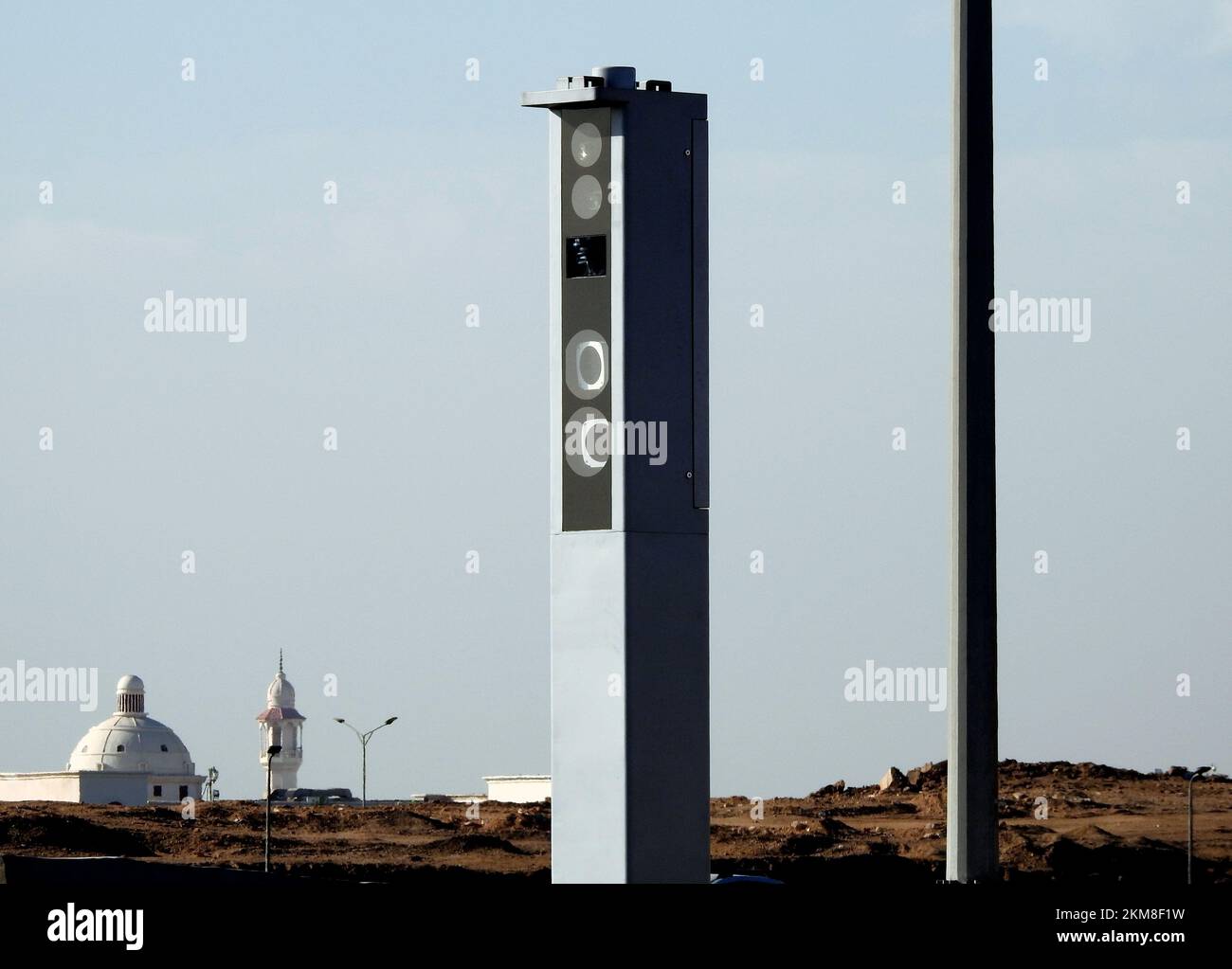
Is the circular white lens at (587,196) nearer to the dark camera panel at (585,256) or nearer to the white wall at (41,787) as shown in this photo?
the dark camera panel at (585,256)

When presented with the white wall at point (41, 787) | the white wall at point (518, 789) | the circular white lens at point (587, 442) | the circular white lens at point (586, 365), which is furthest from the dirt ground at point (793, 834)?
the white wall at point (41, 787)

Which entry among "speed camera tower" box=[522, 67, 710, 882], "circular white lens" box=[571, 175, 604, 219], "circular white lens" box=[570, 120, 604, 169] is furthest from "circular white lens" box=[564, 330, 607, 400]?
"circular white lens" box=[570, 120, 604, 169]

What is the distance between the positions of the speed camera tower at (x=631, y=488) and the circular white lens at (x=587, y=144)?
13 mm

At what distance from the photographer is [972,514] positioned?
14.5 m

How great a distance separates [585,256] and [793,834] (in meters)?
53.7

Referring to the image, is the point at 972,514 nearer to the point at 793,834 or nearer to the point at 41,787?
the point at 793,834

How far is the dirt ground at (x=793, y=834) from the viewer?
2232 inches

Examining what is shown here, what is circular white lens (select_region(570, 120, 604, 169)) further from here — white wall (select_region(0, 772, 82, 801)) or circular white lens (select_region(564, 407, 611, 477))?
white wall (select_region(0, 772, 82, 801))

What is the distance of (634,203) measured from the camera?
13539 millimetres

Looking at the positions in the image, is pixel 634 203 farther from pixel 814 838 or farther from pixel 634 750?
pixel 814 838

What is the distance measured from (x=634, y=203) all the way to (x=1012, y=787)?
211ft
